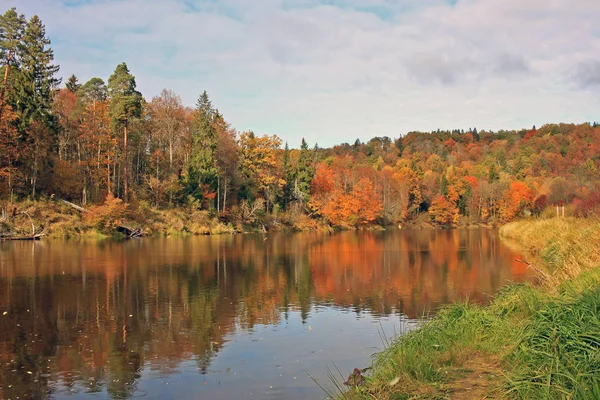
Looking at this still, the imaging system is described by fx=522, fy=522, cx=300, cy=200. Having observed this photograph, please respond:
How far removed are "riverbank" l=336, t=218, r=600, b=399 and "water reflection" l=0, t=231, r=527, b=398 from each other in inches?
73.9

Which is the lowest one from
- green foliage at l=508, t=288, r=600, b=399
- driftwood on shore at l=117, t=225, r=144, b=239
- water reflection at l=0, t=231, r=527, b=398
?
water reflection at l=0, t=231, r=527, b=398

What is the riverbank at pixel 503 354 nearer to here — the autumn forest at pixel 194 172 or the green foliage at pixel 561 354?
the green foliage at pixel 561 354

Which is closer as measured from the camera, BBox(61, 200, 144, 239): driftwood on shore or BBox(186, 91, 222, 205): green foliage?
BBox(61, 200, 144, 239): driftwood on shore

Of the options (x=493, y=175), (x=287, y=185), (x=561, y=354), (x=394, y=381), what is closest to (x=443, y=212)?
(x=493, y=175)

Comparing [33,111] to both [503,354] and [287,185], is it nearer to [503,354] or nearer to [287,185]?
[287,185]

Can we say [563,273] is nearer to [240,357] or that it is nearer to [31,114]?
[240,357]

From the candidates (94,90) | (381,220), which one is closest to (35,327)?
(94,90)

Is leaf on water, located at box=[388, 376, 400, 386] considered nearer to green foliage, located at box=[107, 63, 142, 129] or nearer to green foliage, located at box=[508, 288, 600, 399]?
green foliage, located at box=[508, 288, 600, 399]

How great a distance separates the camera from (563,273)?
12.8 meters

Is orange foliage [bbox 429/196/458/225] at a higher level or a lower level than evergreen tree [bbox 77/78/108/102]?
lower

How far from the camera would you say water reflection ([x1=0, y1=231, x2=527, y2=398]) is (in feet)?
32.0

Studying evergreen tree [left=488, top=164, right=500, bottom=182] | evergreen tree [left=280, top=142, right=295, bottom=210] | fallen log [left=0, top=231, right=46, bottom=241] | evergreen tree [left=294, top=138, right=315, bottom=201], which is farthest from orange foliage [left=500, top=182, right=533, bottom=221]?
fallen log [left=0, top=231, right=46, bottom=241]

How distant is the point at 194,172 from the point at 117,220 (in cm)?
1421

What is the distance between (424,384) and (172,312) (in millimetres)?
10106
